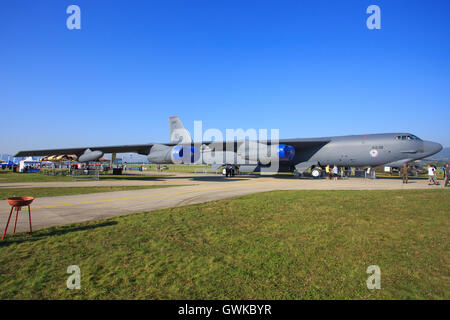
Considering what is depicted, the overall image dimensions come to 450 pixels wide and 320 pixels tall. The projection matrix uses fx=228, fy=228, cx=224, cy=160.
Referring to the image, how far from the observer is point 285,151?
24172 millimetres

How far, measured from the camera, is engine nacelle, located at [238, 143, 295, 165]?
24031 millimetres

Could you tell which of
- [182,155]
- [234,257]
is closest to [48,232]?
[234,257]

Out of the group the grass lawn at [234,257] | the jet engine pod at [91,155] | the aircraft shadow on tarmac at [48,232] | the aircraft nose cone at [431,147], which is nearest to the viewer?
the grass lawn at [234,257]

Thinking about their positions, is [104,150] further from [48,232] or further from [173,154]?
[48,232]

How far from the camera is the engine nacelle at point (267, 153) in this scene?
24.0 metres

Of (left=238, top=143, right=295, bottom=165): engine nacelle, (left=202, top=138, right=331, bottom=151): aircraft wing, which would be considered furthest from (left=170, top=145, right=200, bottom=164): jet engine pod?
(left=238, top=143, right=295, bottom=165): engine nacelle

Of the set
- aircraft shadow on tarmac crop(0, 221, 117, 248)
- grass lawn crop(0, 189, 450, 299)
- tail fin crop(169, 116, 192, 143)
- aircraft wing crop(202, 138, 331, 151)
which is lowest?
grass lawn crop(0, 189, 450, 299)

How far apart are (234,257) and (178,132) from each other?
26442mm

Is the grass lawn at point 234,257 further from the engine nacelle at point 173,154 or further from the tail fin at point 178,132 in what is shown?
the tail fin at point 178,132

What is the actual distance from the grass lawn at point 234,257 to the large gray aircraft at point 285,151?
14428 mm

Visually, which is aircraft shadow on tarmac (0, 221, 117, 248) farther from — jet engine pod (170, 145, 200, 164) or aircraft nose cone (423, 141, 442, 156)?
aircraft nose cone (423, 141, 442, 156)

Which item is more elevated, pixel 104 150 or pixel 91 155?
pixel 104 150

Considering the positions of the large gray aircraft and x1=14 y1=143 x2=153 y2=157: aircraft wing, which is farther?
x1=14 y1=143 x2=153 y2=157: aircraft wing

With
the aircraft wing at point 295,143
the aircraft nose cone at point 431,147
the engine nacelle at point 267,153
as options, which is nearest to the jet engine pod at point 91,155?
the aircraft wing at point 295,143
